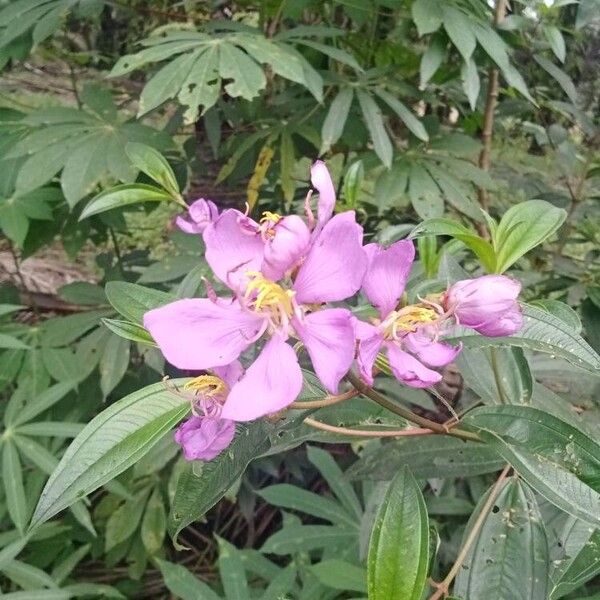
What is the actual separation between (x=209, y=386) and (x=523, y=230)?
29cm

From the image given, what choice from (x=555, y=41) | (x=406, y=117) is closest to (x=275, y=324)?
(x=406, y=117)

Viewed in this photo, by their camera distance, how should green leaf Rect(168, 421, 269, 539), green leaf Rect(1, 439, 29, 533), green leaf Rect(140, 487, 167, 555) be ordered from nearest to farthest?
green leaf Rect(168, 421, 269, 539)
green leaf Rect(1, 439, 29, 533)
green leaf Rect(140, 487, 167, 555)

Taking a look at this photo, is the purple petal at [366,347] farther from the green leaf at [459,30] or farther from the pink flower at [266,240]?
the green leaf at [459,30]

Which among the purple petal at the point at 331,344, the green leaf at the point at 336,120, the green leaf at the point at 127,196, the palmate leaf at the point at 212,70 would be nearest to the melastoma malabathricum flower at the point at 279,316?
the purple petal at the point at 331,344

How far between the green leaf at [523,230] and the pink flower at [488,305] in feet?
0.38

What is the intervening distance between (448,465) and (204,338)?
434mm

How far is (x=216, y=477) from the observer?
0.54 metres

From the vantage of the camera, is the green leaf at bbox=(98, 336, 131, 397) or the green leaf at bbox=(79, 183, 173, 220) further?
the green leaf at bbox=(98, 336, 131, 397)

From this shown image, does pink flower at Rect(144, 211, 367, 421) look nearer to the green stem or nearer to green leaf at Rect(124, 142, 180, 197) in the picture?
the green stem

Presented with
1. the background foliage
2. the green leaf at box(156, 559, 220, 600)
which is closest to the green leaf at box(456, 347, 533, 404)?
the background foliage

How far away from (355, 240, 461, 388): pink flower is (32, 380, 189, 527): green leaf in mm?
147

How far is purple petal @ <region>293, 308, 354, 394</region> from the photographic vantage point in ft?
1.33

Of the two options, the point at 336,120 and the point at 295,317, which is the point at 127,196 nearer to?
the point at 295,317

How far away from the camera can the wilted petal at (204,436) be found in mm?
480
